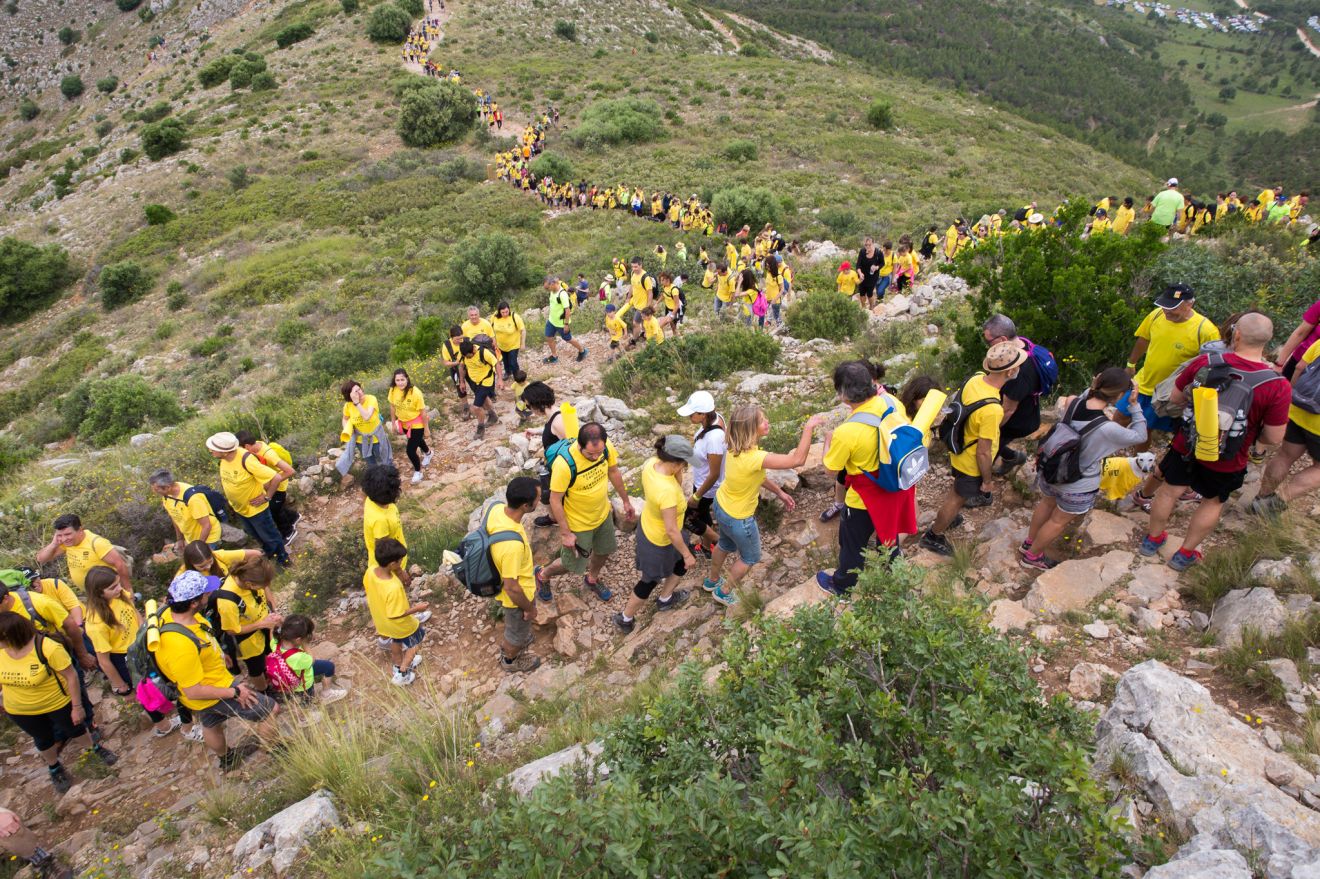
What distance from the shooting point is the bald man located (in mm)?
A: 3801

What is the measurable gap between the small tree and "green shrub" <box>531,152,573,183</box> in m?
54.0

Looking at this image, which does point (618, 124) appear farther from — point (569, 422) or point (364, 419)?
point (569, 422)

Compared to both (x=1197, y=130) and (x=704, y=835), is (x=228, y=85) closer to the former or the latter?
(x=704, y=835)

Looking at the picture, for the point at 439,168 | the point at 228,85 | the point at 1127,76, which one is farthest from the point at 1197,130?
the point at 228,85

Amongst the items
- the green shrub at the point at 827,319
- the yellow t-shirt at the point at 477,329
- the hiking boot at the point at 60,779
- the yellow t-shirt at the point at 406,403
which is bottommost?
the hiking boot at the point at 60,779

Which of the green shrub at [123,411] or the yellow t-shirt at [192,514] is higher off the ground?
the yellow t-shirt at [192,514]

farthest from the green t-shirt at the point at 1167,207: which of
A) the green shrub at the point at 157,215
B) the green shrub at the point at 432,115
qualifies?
the green shrub at the point at 157,215

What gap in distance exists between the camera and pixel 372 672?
5.26 metres

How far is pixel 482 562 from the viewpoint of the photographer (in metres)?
4.59

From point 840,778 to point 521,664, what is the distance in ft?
11.3

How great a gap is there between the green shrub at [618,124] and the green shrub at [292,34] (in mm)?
27446

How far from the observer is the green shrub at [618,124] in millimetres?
32719

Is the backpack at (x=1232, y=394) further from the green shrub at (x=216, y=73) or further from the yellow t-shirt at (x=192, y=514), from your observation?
the green shrub at (x=216, y=73)

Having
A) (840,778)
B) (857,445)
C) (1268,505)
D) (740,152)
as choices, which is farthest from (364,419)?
(740,152)
